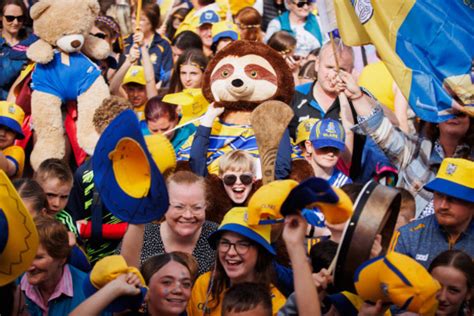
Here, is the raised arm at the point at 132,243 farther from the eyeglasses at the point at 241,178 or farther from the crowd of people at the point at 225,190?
the eyeglasses at the point at 241,178

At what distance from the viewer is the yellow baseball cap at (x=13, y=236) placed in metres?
4.84

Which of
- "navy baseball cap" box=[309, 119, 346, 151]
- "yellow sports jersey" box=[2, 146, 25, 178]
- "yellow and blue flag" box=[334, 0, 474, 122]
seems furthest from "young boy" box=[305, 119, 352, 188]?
"yellow sports jersey" box=[2, 146, 25, 178]

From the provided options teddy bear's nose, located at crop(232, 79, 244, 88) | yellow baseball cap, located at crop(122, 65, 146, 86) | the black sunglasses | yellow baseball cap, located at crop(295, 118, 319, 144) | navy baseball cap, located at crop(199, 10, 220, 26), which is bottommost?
yellow baseball cap, located at crop(122, 65, 146, 86)

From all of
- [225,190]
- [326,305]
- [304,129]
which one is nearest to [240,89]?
[304,129]

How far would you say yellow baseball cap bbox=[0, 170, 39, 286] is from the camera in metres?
4.84

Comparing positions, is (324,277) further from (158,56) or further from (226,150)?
(158,56)

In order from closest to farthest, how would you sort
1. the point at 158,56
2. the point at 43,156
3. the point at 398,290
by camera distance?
the point at 398,290, the point at 43,156, the point at 158,56

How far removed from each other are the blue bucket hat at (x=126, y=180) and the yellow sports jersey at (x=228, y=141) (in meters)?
2.56

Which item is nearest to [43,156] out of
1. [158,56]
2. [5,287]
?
[158,56]

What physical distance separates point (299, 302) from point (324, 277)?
0.21 meters

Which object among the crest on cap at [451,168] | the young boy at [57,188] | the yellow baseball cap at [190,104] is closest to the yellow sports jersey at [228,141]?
the yellow baseball cap at [190,104]

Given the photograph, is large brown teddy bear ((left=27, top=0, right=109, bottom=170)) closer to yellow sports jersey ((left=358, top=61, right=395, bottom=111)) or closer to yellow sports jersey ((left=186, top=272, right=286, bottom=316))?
yellow sports jersey ((left=358, top=61, right=395, bottom=111))

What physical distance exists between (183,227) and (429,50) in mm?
1876

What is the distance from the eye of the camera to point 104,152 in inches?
205
